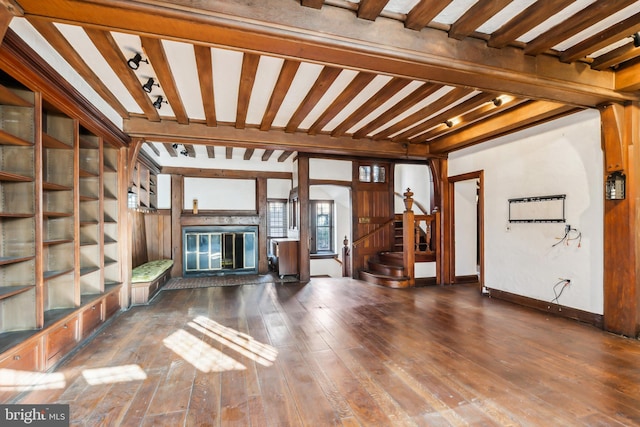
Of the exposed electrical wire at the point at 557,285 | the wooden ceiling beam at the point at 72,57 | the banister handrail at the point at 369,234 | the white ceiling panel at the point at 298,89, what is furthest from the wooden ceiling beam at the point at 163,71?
the exposed electrical wire at the point at 557,285

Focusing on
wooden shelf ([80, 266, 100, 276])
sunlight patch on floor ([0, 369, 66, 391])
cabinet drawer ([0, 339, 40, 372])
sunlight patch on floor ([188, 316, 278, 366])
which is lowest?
sunlight patch on floor ([188, 316, 278, 366])

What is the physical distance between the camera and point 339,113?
4.27 meters

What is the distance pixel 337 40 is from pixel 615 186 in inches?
136

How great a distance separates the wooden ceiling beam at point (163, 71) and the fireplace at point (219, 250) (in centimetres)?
357

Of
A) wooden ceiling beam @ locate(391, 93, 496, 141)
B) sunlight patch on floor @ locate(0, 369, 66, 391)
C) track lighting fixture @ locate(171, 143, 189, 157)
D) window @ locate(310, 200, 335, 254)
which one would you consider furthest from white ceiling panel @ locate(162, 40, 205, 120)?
window @ locate(310, 200, 335, 254)

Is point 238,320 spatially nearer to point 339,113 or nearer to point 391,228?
point 339,113

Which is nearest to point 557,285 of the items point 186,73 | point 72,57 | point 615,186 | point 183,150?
point 615,186

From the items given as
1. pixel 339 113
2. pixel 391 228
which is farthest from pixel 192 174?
pixel 391 228

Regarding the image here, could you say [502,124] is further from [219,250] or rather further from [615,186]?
[219,250]

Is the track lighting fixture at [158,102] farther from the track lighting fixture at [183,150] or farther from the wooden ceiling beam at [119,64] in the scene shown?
the track lighting fixture at [183,150]

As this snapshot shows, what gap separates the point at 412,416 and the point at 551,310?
334 cm

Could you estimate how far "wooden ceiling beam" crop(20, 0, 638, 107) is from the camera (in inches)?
68.7

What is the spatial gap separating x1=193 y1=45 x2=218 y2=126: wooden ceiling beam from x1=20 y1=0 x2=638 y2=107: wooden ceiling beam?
2.39 feet

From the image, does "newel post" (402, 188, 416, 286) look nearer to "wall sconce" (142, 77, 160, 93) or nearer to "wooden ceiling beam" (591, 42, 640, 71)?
"wooden ceiling beam" (591, 42, 640, 71)
